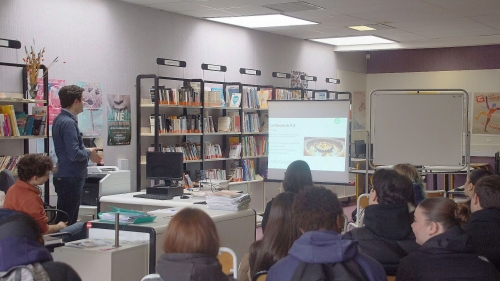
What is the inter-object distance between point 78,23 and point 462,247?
19.1 ft

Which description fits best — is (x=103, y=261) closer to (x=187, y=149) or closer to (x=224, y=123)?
(x=187, y=149)

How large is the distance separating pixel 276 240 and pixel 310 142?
164 inches

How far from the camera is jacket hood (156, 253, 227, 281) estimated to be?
2.53 meters

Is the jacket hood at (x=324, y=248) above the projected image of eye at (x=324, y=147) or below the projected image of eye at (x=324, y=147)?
below

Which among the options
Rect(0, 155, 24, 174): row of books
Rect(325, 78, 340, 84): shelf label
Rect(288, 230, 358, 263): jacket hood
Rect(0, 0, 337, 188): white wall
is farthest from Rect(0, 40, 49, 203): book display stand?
Rect(325, 78, 340, 84): shelf label

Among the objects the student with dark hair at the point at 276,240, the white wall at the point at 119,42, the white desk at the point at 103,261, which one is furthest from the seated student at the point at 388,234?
the white wall at the point at 119,42

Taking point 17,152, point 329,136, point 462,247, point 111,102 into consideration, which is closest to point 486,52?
point 329,136

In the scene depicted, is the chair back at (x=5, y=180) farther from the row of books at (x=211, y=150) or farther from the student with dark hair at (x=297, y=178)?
the row of books at (x=211, y=150)

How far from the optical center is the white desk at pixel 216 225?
429 cm

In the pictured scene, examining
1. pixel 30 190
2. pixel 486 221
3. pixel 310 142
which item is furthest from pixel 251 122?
pixel 486 221

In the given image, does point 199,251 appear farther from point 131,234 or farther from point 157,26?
point 157,26

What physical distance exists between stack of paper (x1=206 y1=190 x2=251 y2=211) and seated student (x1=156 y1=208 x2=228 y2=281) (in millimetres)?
2813

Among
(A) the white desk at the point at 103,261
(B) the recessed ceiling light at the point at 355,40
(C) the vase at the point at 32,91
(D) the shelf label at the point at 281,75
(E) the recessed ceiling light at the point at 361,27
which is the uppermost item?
(B) the recessed ceiling light at the point at 355,40

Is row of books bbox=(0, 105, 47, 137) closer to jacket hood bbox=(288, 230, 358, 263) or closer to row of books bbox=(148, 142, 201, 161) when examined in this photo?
row of books bbox=(148, 142, 201, 161)
